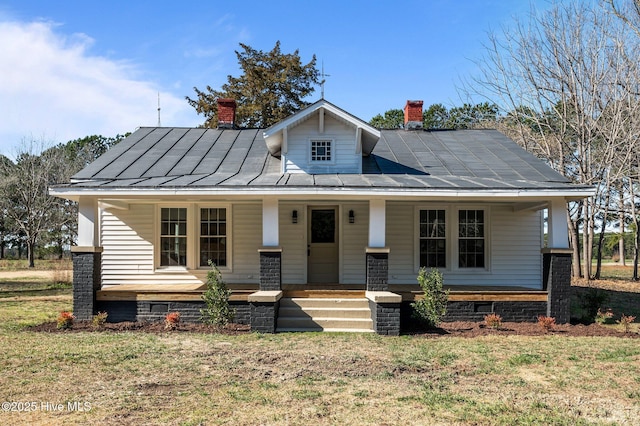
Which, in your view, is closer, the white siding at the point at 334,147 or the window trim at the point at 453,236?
the white siding at the point at 334,147

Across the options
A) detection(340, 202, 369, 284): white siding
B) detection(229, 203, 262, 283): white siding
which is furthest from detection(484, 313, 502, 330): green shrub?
detection(229, 203, 262, 283): white siding

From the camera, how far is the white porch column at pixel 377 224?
9.76m

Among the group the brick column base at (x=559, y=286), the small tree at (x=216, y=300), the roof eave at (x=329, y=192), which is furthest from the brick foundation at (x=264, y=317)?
the brick column base at (x=559, y=286)

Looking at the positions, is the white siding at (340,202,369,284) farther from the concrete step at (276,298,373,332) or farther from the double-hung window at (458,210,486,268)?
the double-hung window at (458,210,486,268)

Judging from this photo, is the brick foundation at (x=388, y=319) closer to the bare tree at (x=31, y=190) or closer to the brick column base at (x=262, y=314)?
the brick column base at (x=262, y=314)

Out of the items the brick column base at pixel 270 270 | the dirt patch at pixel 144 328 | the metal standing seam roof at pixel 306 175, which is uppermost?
the metal standing seam roof at pixel 306 175

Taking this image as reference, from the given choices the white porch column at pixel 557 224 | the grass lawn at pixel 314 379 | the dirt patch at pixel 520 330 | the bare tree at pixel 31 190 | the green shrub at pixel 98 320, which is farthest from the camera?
the bare tree at pixel 31 190

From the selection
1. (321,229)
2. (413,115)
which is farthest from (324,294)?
(413,115)

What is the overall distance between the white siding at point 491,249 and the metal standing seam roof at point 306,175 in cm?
118

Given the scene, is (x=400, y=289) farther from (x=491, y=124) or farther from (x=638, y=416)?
(x=491, y=124)

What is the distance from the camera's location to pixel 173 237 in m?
12.2

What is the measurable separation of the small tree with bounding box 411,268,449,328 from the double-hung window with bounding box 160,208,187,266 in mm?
6013

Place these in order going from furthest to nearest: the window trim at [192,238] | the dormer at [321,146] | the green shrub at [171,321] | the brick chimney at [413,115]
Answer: the brick chimney at [413,115]
the window trim at [192,238]
the dormer at [321,146]
the green shrub at [171,321]

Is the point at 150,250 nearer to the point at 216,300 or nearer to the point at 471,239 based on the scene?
the point at 216,300
